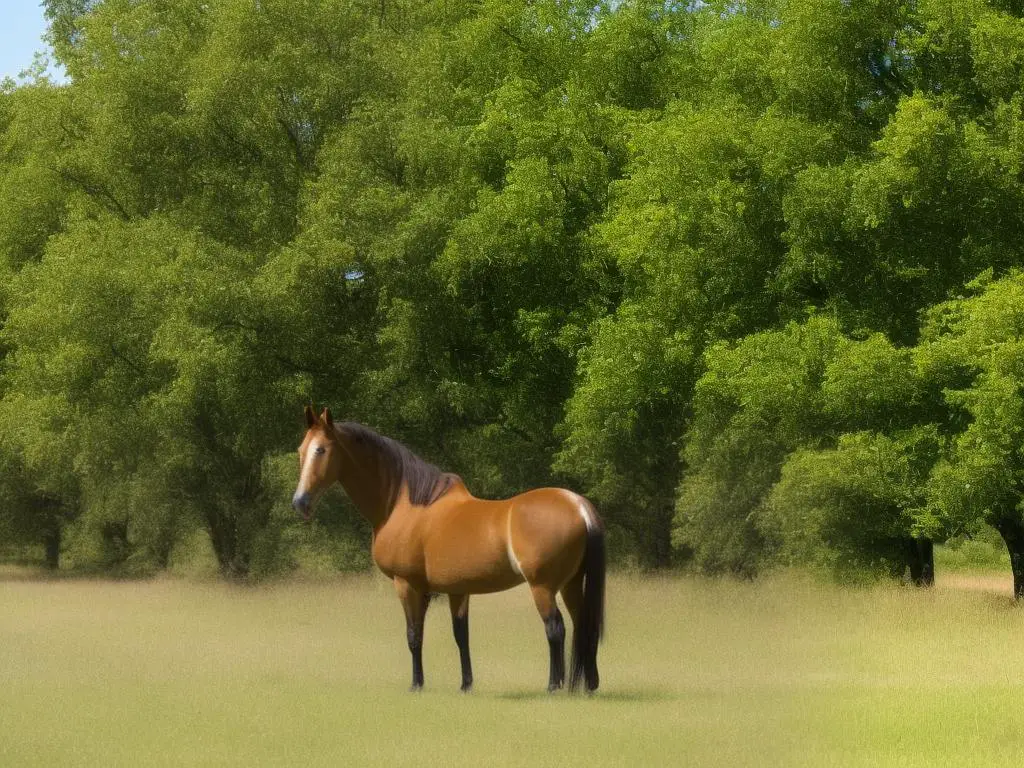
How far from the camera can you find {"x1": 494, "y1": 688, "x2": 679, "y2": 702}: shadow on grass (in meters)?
13.4

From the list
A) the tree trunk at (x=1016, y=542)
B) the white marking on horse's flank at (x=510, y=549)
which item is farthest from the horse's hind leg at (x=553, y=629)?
the tree trunk at (x=1016, y=542)

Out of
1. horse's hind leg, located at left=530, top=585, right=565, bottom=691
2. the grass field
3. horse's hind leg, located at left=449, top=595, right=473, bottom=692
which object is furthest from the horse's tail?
horse's hind leg, located at left=449, top=595, right=473, bottom=692

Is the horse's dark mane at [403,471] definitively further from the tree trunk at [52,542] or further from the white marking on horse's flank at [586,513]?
the tree trunk at [52,542]

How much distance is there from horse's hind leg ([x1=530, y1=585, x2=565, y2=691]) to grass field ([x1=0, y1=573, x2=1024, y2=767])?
31cm

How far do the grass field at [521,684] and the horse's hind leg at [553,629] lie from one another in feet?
1.03

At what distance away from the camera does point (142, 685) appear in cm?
1490

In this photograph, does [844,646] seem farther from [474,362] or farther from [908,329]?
[474,362]

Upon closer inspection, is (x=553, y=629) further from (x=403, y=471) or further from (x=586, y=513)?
(x=403, y=471)

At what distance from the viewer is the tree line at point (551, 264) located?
24750mm

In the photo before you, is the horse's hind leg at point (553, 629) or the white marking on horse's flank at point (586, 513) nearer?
the horse's hind leg at point (553, 629)

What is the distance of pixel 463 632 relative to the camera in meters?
14.4

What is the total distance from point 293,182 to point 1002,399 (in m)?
18.1

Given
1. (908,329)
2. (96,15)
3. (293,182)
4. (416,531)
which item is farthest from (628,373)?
(96,15)

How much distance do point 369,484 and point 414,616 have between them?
4.55ft
